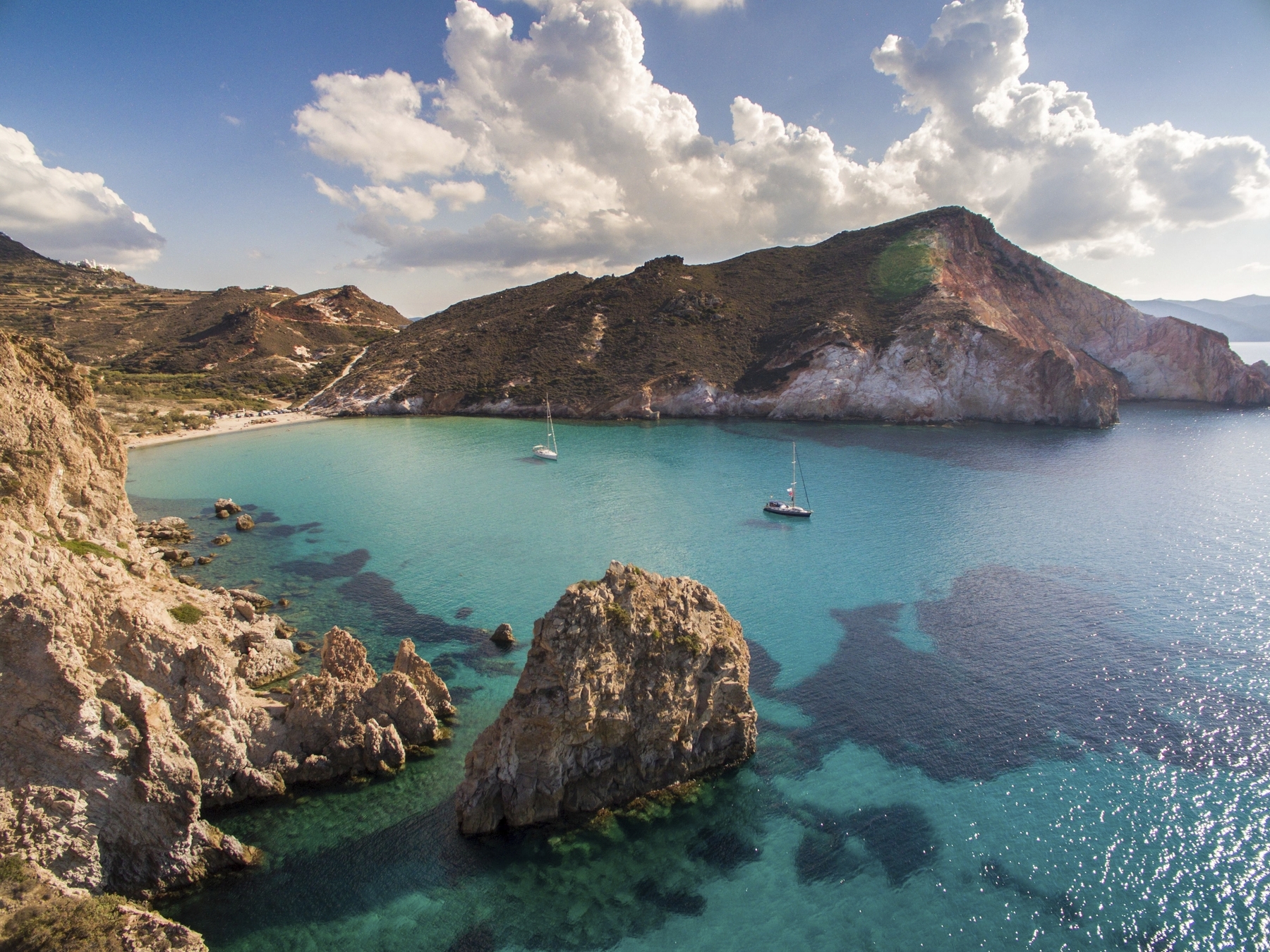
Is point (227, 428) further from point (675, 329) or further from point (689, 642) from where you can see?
point (689, 642)

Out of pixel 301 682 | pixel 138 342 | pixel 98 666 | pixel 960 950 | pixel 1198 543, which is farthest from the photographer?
pixel 138 342

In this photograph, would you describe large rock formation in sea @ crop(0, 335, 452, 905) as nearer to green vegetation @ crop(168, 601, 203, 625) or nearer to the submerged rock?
green vegetation @ crop(168, 601, 203, 625)

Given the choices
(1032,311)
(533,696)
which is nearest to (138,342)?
(533,696)

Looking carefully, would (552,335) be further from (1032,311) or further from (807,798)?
(807,798)

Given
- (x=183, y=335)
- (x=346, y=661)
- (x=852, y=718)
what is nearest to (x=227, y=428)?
(x=183, y=335)

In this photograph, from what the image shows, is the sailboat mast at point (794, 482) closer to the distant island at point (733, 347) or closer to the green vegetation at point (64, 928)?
the distant island at point (733, 347)
